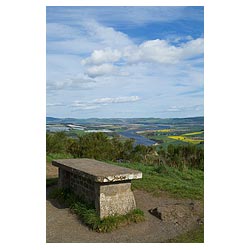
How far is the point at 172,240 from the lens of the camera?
4.86 metres

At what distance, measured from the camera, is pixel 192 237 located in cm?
493

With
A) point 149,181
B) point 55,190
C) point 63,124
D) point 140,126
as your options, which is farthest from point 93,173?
point 63,124

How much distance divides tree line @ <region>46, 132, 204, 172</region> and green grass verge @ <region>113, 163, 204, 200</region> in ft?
4.04

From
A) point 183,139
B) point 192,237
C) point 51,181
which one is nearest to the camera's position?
point 192,237

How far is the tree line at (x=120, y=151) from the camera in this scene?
40.8ft

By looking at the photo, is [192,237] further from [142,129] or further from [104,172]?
[142,129]

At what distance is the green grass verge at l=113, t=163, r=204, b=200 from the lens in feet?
23.9

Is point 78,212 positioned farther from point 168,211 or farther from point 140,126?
point 140,126

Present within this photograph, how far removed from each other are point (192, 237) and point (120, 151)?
8.68 meters

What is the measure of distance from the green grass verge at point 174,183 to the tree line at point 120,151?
1.23 metres

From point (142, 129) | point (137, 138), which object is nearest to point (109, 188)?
point (142, 129)

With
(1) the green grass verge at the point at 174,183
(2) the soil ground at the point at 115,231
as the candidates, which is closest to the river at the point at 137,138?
(1) the green grass verge at the point at 174,183

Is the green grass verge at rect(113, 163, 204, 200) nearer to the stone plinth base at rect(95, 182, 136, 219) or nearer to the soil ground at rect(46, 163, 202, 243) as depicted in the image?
the soil ground at rect(46, 163, 202, 243)

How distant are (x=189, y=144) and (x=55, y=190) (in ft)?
21.9
